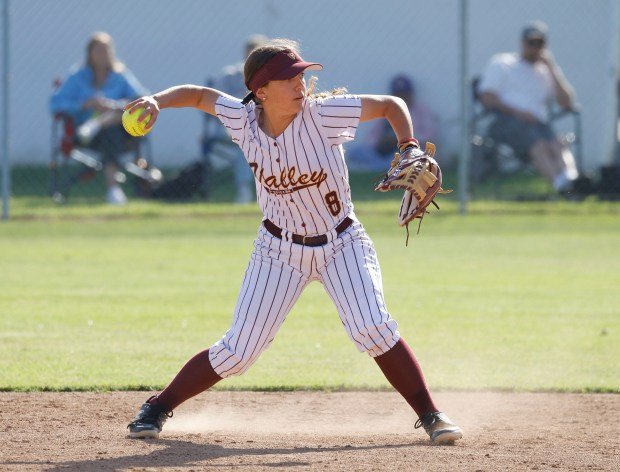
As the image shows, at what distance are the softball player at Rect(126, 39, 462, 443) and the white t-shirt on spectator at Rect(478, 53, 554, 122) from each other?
9.75 m

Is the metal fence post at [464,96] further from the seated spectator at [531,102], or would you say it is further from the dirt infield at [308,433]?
the dirt infield at [308,433]

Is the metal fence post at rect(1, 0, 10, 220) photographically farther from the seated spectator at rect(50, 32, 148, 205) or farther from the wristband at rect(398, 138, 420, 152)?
the wristband at rect(398, 138, 420, 152)

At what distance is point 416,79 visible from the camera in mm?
18250

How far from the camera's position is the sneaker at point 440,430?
5023 millimetres

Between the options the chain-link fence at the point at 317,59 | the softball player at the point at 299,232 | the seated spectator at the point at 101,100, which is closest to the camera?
the softball player at the point at 299,232

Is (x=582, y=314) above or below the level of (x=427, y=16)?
below

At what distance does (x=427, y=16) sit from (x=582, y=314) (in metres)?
10.2

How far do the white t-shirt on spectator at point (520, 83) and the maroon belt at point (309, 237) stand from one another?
978 cm

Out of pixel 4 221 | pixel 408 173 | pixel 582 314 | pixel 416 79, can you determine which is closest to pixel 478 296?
pixel 582 314

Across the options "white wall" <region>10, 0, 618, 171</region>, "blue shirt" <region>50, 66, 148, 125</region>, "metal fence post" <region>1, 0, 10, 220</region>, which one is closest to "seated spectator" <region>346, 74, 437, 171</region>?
"white wall" <region>10, 0, 618, 171</region>

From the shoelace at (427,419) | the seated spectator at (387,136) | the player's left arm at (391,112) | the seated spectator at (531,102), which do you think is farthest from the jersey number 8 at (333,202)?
the seated spectator at (387,136)

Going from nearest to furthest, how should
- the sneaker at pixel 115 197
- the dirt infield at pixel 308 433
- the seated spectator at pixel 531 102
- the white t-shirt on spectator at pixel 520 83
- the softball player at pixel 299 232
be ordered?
the dirt infield at pixel 308 433 → the softball player at pixel 299 232 → the seated spectator at pixel 531 102 → the white t-shirt on spectator at pixel 520 83 → the sneaker at pixel 115 197

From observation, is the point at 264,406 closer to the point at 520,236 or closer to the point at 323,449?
the point at 323,449

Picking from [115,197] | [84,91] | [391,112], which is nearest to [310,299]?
[391,112]
